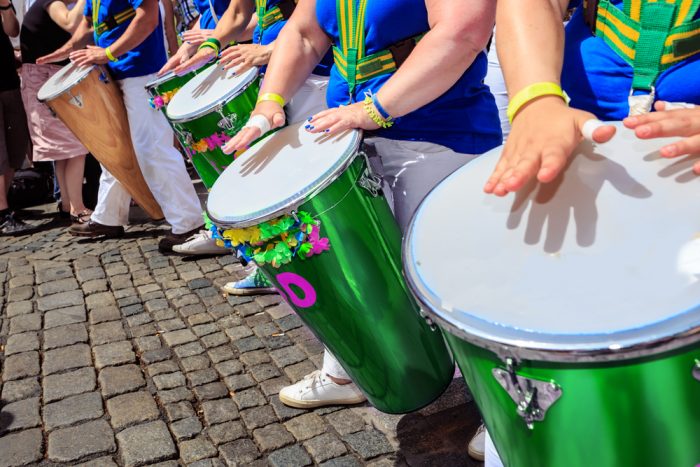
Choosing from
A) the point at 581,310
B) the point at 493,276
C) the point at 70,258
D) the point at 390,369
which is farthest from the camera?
the point at 70,258

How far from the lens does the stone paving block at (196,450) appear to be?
2.34 meters

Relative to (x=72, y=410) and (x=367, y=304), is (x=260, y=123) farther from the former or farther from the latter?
(x=72, y=410)

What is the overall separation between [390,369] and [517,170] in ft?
3.22

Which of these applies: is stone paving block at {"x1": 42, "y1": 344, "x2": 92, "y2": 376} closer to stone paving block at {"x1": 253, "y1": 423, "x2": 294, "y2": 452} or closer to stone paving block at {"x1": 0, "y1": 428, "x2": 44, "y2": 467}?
stone paving block at {"x1": 0, "y1": 428, "x2": 44, "y2": 467}

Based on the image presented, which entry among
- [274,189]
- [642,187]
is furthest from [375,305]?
[642,187]

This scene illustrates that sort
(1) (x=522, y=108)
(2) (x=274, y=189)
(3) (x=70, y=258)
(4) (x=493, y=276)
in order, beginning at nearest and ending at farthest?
(4) (x=493, y=276) < (1) (x=522, y=108) < (2) (x=274, y=189) < (3) (x=70, y=258)

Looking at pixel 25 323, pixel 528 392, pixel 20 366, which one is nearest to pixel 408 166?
pixel 528 392

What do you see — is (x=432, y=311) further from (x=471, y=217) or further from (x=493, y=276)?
(x=471, y=217)

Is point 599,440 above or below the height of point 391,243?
above

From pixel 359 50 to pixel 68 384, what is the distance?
191 cm

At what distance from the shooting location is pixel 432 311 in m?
1.12

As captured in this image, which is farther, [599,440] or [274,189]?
[274,189]

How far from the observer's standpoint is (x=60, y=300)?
3.90 metres

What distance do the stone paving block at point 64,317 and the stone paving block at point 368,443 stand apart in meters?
1.87
